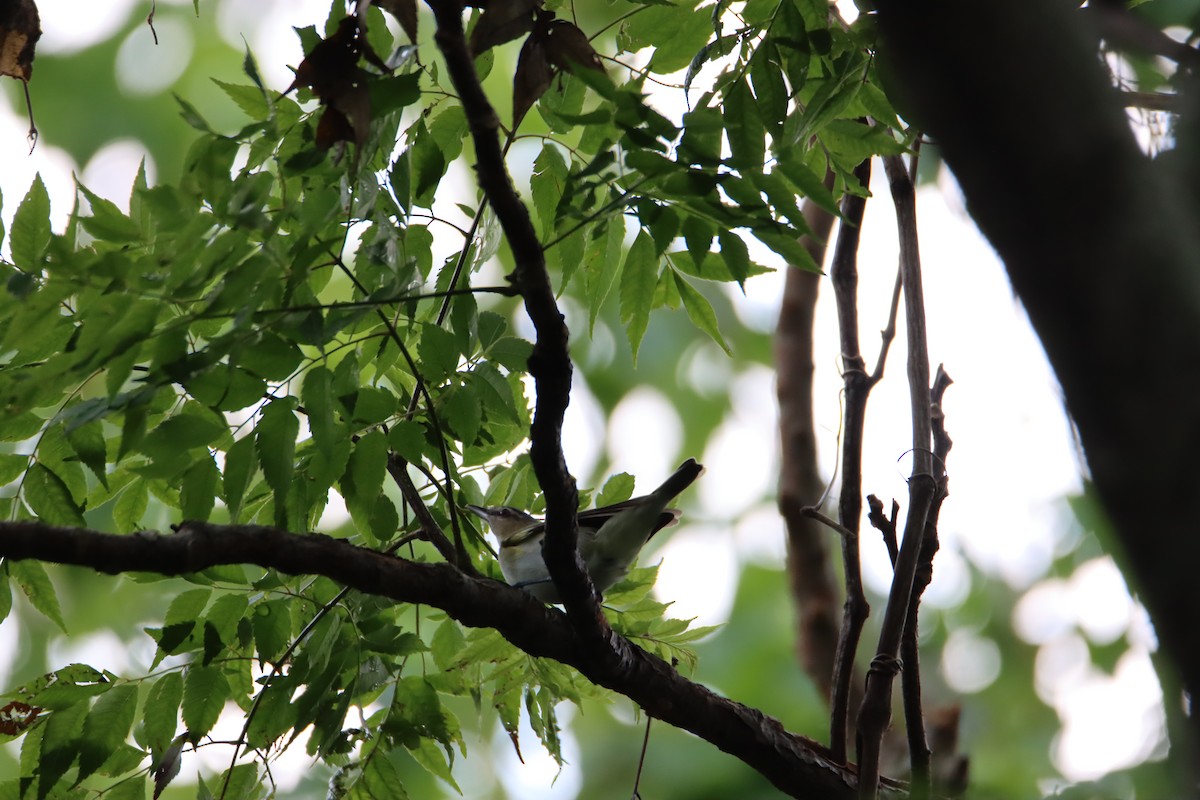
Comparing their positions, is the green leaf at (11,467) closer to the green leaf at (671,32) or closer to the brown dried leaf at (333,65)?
the brown dried leaf at (333,65)

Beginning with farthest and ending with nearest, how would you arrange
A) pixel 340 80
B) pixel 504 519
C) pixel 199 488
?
pixel 504 519 → pixel 199 488 → pixel 340 80

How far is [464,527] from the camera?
304 centimetres

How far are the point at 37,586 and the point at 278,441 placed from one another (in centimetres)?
97

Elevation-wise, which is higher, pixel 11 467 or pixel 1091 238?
pixel 11 467

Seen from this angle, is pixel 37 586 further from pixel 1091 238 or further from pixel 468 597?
pixel 1091 238

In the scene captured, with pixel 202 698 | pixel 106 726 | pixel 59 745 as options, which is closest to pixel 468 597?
pixel 202 698

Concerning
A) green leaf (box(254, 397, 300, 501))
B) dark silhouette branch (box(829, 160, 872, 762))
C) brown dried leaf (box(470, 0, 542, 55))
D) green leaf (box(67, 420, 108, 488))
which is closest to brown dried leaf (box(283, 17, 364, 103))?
brown dried leaf (box(470, 0, 542, 55))

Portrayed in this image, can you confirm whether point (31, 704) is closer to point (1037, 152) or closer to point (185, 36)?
point (1037, 152)

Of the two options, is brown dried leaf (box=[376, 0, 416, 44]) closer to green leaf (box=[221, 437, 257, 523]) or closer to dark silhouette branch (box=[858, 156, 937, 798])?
green leaf (box=[221, 437, 257, 523])

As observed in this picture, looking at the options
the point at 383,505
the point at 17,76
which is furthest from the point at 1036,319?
the point at 17,76

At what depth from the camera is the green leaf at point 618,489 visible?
3.29 meters

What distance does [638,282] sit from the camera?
9.14ft

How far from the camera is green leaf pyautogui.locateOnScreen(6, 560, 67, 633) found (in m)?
2.57

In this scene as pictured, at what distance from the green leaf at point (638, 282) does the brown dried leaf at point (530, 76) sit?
72 centimetres
